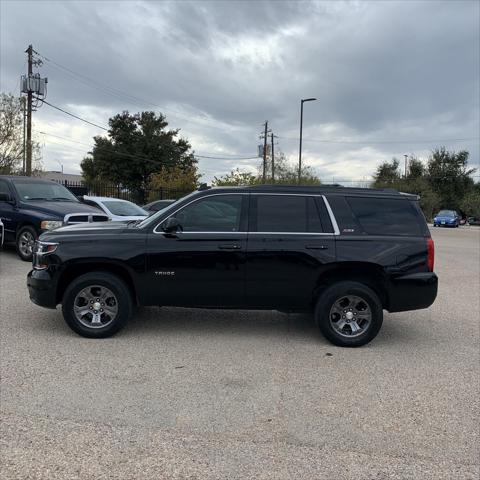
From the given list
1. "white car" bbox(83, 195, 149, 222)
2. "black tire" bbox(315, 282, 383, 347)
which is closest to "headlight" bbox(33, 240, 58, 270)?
"black tire" bbox(315, 282, 383, 347)

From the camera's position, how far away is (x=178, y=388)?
4320 millimetres

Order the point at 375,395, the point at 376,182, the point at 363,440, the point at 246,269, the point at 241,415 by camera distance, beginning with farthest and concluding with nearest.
Result: the point at 376,182 < the point at 246,269 < the point at 375,395 < the point at 241,415 < the point at 363,440

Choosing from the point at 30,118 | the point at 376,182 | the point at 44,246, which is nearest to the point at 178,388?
the point at 44,246

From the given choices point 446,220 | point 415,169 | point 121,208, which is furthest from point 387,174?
point 121,208

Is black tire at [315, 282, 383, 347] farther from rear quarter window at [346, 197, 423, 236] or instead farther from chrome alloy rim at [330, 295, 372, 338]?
rear quarter window at [346, 197, 423, 236]

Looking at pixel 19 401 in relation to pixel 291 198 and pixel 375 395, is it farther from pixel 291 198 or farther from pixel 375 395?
pixel 291 198

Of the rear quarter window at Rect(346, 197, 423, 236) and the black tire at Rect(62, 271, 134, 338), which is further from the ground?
the rear quarter window at Rect(346, 197, 423, 236)

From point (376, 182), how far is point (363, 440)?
70985 millimetres

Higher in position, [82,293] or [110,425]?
[82,293]

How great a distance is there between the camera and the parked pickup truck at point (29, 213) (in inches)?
422

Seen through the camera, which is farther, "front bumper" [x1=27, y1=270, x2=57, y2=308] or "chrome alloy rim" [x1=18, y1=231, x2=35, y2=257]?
"chrome alloy rim" [x1=18, y1=231, x2=35, y2=257]

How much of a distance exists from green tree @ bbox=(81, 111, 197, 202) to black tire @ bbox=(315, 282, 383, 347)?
1906 inches

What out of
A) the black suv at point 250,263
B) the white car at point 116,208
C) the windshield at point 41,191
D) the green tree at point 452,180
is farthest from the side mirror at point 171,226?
the green tree at point 452,180

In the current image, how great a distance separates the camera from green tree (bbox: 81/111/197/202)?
5366 cm
